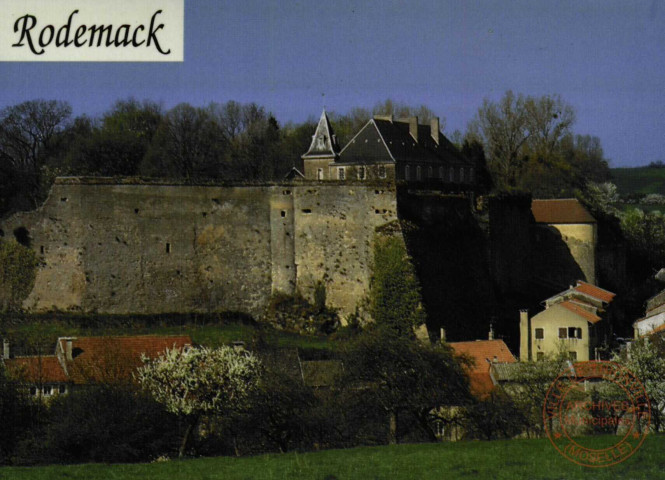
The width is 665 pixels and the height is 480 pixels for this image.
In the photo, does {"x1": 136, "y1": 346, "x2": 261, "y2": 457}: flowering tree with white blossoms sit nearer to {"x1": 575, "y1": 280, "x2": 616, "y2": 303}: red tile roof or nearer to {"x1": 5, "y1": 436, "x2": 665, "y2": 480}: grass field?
{"x1": 5, "y1": 436, "x2": 665, "y2": 480}: grass field

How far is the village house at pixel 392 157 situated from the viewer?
1873 inches

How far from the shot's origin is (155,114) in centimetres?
6388

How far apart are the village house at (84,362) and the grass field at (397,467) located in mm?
7986

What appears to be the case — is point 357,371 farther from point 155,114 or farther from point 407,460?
point 155,114

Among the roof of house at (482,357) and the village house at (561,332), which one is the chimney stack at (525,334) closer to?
the village house at (561,332)

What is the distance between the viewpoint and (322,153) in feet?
167

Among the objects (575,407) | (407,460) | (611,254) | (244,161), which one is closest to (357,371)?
(575,407)

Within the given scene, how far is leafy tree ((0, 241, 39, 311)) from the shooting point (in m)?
41.1

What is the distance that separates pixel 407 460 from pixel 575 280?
27.7 metres

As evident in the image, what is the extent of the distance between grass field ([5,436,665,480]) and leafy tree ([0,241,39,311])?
1788 cm

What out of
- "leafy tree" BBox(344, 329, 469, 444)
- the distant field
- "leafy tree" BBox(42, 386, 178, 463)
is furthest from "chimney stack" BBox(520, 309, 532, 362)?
the distant field

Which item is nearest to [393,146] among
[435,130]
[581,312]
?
[435,130]

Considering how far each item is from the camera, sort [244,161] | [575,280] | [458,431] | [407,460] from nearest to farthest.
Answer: [407,460]
[458,431]
[575,280]
[244,161]

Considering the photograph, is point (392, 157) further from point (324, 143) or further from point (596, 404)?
point (596, 404)
